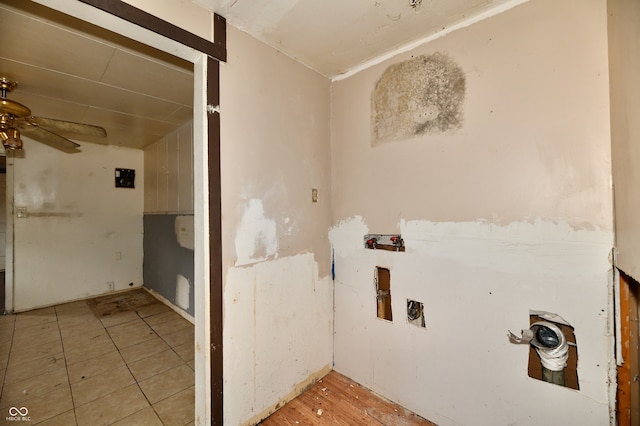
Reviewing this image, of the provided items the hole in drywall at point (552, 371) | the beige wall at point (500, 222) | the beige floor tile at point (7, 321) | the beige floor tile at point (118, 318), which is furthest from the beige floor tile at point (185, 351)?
the hole in drywall at point (552, 371)

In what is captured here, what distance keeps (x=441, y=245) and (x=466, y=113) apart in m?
0.79

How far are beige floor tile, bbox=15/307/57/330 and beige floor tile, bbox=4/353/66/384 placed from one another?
112cm

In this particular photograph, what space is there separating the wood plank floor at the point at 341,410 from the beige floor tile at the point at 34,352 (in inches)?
93.0

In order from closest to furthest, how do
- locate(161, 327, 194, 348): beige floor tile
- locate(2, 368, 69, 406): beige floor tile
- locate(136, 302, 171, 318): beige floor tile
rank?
1. locate(2, 368, 69, 406): beige floor tile
2. locate(161, 327, 194, 348): beige floor tile
3. locate(136, 302, 171, 318): beige floor tile

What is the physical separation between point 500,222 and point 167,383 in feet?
8.63

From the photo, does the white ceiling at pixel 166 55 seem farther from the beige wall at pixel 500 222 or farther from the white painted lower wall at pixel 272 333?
the white painted lower wall at pixel 272 333

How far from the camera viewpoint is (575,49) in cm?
116

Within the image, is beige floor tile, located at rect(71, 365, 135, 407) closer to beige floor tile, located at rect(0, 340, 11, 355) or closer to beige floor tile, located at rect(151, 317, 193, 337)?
beige floor tile, located at rect(151, 317, 193, 337)

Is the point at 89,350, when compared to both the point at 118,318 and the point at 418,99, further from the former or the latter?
the point at 418,99

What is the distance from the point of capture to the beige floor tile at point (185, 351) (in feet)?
7.87

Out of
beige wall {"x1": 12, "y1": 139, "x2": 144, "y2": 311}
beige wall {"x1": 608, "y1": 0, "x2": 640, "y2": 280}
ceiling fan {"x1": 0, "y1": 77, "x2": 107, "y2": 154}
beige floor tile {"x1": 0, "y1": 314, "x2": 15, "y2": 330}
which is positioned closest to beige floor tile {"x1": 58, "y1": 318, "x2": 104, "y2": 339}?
beige floor tile {"x1": 0, "y1": 314, "x2": 15, "y2": 330}

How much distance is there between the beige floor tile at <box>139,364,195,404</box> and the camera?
6.22 ft

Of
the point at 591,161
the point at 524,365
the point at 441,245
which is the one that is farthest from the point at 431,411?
the point at 591,161

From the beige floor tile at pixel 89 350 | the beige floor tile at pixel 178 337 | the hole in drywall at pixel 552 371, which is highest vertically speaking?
the hole in drywall at pixel 552 371
